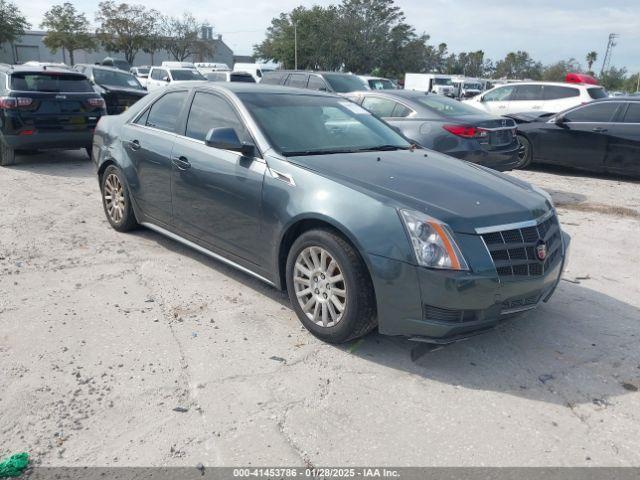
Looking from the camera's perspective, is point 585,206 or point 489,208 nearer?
point 489,208

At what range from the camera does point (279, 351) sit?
3.76m

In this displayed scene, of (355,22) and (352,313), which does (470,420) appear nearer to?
(352,313)

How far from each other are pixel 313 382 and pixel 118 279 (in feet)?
7.65

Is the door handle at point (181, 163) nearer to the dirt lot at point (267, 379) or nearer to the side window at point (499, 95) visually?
the dirt lot at point (267, 379)

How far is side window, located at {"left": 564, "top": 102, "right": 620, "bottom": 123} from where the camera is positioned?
10242 millimetres

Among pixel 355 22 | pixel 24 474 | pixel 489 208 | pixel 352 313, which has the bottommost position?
pixel 24 474

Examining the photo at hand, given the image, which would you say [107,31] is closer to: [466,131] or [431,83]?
[431,83]

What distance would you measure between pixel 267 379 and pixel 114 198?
11.5ft

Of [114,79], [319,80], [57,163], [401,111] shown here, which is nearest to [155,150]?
[401,111]

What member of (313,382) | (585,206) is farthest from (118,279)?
(585,206)

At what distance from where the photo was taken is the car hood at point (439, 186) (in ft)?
11.5

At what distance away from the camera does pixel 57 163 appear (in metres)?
10.5

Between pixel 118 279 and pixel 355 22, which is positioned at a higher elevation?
pixel 355 22

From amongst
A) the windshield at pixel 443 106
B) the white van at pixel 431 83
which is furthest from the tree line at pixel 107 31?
the windshield at pixel 443 106
